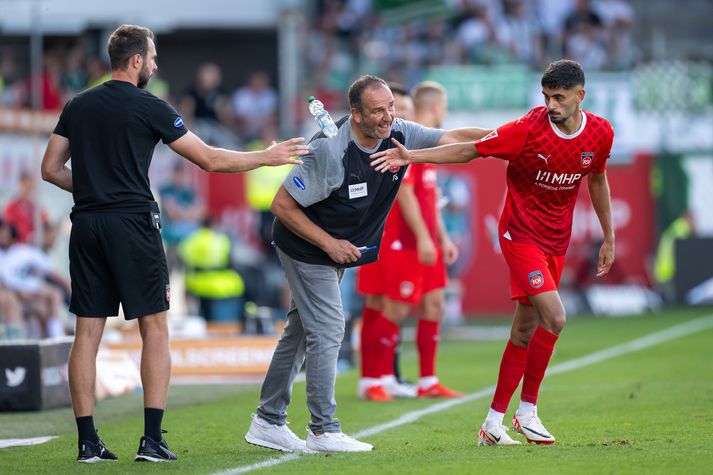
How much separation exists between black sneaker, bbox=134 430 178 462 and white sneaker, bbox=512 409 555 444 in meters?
2.00

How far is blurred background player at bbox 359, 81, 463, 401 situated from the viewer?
11.0 meters

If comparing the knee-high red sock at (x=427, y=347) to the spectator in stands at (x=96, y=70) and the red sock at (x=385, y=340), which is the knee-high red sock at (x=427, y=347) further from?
the spectator in stands at (x=96, y=70)

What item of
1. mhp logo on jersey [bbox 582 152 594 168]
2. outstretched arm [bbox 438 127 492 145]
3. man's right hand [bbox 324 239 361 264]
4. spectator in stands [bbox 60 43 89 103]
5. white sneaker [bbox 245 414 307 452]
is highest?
spectator in stands [bbox 60 43 89 103]

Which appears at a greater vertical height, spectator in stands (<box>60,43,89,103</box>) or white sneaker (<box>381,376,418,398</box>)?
spectator in stands (<box>60,43,89,103</box>)

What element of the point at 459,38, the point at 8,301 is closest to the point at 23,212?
the point at 8,301

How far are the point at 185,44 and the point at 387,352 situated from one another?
18.7 meters

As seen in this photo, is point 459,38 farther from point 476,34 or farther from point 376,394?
point 376,394

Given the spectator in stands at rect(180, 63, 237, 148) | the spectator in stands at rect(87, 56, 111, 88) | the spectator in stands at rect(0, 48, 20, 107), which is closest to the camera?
the spectator in stands at rect(0, 48, 20, 107)

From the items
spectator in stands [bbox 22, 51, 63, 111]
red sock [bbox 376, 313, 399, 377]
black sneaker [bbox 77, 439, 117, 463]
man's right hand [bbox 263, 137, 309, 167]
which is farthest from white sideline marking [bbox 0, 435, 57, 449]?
spectator in stands [bbox 22, 51, 63, 111]

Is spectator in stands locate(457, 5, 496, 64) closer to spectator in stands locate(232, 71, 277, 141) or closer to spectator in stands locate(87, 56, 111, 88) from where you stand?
spectator in stands locate(232, 71, 277, 141)

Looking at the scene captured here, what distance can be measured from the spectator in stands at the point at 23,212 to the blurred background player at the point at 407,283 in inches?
232

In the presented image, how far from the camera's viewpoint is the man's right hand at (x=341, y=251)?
24.6 ft

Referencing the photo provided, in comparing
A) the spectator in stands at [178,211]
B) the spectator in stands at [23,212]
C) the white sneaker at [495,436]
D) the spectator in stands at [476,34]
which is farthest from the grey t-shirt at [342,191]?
the spectator in stands at [476,34]

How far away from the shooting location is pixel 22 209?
15.8 meters
